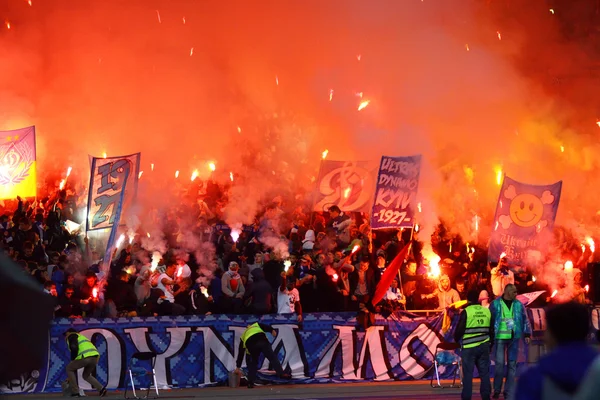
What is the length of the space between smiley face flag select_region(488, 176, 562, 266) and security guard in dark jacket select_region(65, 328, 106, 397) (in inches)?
271

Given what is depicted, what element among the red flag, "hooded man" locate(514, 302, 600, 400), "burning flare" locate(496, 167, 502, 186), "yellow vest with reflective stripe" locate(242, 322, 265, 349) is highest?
"burning flare" locate(496, 167, 502, 186)

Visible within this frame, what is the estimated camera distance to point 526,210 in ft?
53.8

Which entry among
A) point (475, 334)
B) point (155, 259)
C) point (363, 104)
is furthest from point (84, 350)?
point (363, 104)

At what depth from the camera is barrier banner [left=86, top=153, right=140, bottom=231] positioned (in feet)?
52.0

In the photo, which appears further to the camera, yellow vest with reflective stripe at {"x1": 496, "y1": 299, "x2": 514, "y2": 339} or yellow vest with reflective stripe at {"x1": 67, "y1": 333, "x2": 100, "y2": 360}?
yellow vest with reflective stripe at {"x1": 67, "y1": 333, "x2": 100, "y2": 360}

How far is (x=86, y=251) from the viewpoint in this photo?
56.2 ft

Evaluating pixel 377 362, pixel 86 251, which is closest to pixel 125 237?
pixel 86 251

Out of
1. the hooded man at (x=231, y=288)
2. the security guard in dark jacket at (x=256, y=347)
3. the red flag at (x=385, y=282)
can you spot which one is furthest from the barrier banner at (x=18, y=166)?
the red flag at (x=385, y=282)

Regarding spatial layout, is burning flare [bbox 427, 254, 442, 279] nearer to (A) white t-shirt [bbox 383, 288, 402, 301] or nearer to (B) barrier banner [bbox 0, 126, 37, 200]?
(A) white t-shirt [bbox 383, 288, 402, 301]

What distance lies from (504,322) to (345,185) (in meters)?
6.01

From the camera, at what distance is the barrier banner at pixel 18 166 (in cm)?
1777

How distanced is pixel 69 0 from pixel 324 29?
6.33m

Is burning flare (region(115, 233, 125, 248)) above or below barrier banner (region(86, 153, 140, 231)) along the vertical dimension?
below

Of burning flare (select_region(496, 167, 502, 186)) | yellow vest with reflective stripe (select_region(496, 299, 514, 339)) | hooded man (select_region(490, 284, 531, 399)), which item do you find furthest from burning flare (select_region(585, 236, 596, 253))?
yellow vest with reflective stripe (select_region(496, 299, 514, 339))
